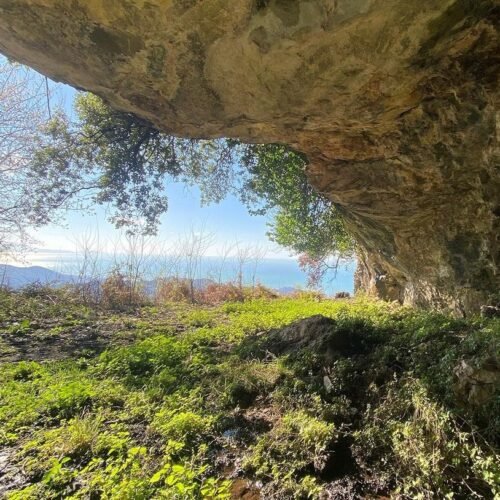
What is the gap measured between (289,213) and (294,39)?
8443 millimetres

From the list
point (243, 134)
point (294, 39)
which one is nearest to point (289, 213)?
point (243, 134)

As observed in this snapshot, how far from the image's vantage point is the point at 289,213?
37.3 ft

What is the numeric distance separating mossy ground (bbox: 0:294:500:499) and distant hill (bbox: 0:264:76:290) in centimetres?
539

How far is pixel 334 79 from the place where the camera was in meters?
3.42

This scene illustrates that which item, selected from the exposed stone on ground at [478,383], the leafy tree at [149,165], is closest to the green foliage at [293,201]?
the leafy tree at [149,165]

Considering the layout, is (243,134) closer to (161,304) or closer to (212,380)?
(212,380)

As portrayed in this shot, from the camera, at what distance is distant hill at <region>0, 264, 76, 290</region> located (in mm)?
9572

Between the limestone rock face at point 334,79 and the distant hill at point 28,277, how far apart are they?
6.94 metres

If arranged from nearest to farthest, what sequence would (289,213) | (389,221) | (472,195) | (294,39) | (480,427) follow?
(480,427)
(294,39)
(472,195)
(389,221)
(289,213)

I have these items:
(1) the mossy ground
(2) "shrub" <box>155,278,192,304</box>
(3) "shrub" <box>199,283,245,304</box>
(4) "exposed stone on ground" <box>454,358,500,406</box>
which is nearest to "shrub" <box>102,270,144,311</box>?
(2) "shrub" <box>155,278,192,304</box>

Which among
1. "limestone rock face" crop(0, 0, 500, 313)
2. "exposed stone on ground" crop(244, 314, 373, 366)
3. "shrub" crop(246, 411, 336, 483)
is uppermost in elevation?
"limestone rock face" crop(0, 0, 500, 313)

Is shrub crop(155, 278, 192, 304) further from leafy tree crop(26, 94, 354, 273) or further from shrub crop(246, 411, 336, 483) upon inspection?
shrub crop(246, 411, 336, 483)

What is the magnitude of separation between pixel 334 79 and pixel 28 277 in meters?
9.52

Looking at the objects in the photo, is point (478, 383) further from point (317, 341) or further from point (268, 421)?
point (317, 341)
